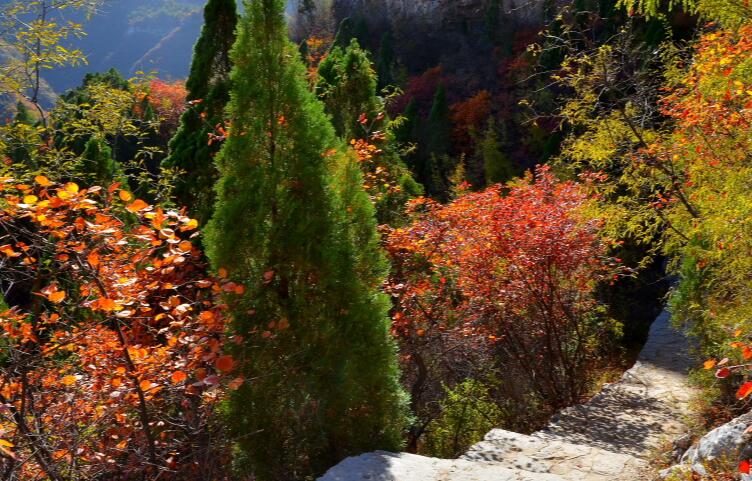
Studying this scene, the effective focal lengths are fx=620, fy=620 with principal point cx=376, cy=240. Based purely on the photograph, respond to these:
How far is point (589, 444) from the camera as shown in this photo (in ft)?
20.0

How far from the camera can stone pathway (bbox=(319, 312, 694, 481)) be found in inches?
168

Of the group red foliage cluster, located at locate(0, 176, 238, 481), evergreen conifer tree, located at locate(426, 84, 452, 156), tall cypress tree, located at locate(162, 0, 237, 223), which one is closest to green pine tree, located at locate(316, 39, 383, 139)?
tall cypress tree, located at locate(162, 0, 237, 223)

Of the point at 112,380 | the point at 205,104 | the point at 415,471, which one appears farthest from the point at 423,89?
the point at 415,471

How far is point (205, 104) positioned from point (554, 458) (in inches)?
284

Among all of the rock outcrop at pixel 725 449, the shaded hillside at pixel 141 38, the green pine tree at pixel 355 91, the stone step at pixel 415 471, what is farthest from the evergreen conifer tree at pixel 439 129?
the shaded hillside at pixel 141 38

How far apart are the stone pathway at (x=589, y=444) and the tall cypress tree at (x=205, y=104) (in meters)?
5.96

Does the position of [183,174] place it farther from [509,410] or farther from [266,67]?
[509,410]

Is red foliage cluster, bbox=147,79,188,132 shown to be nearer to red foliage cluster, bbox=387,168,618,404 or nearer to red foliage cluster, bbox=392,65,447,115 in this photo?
red foliage cluster, bbox=392,65,447,115

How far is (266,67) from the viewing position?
4934 millimetres

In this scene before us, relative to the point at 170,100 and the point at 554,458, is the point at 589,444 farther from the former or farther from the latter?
the point at 170,100

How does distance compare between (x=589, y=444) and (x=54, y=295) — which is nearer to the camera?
(x=54, y=295)

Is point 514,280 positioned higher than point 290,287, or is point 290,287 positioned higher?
point 290,287

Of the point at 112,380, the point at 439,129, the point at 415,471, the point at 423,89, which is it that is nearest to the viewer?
the point at 415,471

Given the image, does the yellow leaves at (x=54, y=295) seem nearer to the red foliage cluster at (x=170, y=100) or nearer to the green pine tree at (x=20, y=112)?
the green pine tree at (x=20, y=112)
